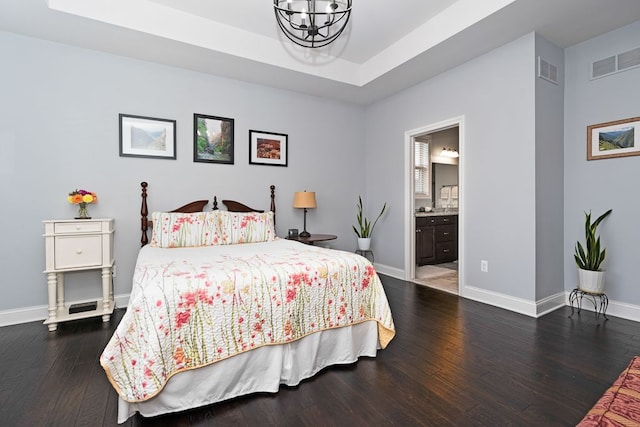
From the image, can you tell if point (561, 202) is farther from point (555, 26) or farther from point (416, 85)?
point (416, 85)

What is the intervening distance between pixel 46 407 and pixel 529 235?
3953 mm

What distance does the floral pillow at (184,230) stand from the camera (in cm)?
319

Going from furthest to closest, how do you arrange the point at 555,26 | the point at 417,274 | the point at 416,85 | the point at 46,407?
the point at 417,274
the point at 416,85
the point at 555,26
the point at 46,407

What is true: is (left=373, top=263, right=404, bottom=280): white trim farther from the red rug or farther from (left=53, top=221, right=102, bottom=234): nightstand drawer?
(left=53, top=221, right=102, bottom=234): nightstand drawer

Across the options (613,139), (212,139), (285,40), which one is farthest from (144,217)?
(613,139)

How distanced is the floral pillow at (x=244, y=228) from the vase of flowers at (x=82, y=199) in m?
1.25

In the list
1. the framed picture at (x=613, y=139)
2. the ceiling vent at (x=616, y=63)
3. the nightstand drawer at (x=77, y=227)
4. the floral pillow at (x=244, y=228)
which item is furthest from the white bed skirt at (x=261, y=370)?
the ceiling vent at (x=616, y=63)

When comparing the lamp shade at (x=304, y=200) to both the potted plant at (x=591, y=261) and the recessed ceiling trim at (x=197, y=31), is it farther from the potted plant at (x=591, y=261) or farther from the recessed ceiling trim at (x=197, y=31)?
the potted plant at (x=591, y=261)

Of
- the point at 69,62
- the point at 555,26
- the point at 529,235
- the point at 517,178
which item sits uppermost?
the point at 555,26

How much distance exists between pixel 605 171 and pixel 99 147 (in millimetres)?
5248

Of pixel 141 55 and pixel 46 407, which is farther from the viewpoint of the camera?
pixel 141 55

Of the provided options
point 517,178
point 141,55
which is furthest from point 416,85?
point 141,55

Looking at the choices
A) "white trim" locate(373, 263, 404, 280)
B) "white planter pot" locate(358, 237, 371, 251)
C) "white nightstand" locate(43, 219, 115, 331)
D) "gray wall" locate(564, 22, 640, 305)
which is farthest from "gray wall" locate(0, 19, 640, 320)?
"white planter pot" locate(358, 237, 371, 251)

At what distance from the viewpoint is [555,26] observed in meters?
2.94
